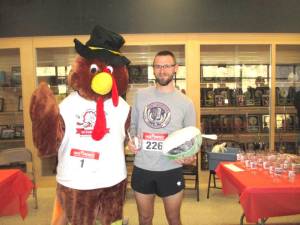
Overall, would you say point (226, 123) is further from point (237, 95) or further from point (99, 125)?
point (99, 125)

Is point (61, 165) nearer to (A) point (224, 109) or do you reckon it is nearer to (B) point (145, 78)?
(B) point (145, 78)

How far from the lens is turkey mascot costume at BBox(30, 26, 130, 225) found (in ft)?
5.79

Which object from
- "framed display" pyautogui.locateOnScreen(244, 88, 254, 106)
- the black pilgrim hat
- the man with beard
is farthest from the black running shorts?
"framed display" pyautogui.locateOnScreen(244, 88, 254, 106)

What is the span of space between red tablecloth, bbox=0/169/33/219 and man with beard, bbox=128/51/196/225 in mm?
1070

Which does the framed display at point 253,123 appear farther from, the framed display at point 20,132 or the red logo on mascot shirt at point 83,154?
the red logo on mascot shirt at point 83,154

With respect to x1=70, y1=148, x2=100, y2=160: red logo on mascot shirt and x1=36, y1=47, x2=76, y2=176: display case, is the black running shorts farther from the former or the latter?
x1=36, y1=47, x2=76, y2=176: display case

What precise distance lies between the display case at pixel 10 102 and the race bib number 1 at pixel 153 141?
3.15 meters

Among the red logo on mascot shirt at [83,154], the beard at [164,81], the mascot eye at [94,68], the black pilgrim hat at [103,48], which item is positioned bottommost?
the red logo on mascot shirt at [83,154]

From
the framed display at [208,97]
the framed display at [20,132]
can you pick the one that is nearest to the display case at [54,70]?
the framed display at [20,132]

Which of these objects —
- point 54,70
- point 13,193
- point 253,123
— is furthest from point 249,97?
point 13,193

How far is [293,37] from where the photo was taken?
449 centimetres

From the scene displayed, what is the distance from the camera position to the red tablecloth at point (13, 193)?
102 inches

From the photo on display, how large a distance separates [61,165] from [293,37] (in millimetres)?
3829

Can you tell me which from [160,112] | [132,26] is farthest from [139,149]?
[132,26]
